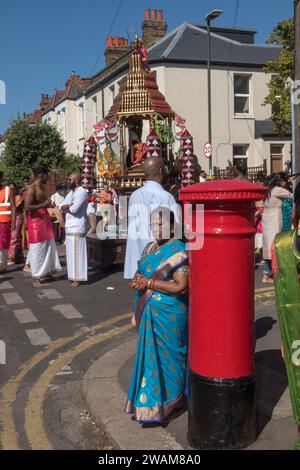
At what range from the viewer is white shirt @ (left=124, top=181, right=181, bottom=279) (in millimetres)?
5633

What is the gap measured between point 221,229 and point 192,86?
23625 mm

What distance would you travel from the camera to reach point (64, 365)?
16.3 ft

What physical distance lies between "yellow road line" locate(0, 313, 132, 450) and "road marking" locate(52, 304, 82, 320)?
526 millimetres

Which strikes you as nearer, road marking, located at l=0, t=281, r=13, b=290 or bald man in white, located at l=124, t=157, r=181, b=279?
bald man in white, located at l=124, t=157, r=181, b=279

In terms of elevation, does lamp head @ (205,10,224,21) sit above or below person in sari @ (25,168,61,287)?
above

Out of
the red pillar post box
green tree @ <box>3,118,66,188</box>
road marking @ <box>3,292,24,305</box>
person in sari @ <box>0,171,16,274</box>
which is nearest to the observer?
the red pillar post box

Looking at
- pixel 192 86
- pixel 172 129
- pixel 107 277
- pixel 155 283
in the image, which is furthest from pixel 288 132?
pixel 155 283

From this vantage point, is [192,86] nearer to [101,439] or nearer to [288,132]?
[288,132]

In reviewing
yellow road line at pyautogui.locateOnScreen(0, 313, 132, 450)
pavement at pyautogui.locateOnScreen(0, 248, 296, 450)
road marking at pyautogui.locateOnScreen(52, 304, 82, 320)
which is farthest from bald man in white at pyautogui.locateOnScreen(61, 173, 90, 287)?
yellow road line at pyautogui.locateOnScreen(0, 313, 132, 450)

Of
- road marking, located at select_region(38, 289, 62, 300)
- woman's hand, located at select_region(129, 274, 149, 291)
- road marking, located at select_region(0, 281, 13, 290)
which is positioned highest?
woman's hand, located at select_region(129, 274, 149, 291)

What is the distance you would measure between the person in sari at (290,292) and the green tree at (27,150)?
1188 inches

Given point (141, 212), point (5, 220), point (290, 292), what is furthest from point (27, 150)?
point (290, 292)

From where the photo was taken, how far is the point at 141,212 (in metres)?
5.75

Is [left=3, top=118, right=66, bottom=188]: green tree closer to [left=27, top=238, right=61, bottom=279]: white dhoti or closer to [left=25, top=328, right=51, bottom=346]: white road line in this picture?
[left=27, top=238, right=61, bottom=279]: white dhoti
